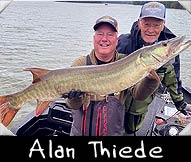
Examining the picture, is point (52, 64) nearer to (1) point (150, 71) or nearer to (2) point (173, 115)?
(1) point (150, 71)

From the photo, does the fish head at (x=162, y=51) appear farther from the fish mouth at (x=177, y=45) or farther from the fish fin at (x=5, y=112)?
the fish fin at (x=5, y=112)

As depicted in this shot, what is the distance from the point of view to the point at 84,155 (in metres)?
1.37

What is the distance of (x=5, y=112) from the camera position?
136cm

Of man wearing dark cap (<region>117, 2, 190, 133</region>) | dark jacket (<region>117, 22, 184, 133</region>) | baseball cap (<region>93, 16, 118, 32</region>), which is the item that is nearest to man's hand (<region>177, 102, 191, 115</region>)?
dark jacket (<region>117, 22, 184, 133</region>)

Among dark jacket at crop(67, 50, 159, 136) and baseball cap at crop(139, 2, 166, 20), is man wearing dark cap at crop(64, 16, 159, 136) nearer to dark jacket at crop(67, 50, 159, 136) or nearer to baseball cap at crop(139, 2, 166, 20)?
dark jacket at crop(67, 50, 159, 136)

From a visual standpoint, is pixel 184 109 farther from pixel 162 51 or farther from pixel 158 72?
pixel 162 51

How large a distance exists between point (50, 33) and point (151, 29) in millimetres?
769

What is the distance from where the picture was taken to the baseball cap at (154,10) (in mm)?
1425

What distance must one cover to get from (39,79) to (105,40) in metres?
0.31

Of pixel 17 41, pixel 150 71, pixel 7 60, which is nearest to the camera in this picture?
pixel 150 71

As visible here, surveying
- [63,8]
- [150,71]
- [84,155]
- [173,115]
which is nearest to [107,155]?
[84,155]

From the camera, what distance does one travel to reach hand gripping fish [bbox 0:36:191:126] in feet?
4.39

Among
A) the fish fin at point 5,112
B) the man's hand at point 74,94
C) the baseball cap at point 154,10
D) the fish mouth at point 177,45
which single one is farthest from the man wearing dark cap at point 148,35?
the fish fin at point 5,112

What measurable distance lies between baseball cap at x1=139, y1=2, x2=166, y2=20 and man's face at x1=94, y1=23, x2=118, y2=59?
0.52 ft
